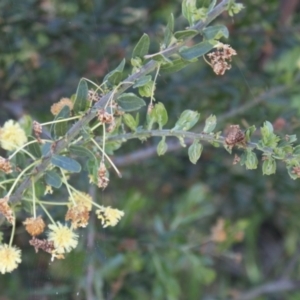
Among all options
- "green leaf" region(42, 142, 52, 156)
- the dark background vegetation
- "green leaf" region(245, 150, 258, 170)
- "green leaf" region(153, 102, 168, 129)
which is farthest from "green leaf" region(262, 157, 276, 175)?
the dark background vegetation

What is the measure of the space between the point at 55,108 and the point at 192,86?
2.64 feet

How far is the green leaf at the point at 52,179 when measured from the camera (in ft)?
2.38

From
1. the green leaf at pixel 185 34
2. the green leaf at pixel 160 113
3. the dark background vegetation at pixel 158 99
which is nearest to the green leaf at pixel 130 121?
the green leaf at pixel 160 113

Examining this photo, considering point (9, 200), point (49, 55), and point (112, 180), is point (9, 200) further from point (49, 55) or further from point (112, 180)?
point (112, 180)

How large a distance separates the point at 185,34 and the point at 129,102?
0.10 metres

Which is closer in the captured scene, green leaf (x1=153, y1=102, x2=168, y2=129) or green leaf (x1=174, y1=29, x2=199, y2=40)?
green leaf (x1=174, y1=29, x2=199, y2=40)

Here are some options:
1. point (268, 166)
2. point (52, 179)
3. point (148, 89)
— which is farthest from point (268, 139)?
point (52, 179)

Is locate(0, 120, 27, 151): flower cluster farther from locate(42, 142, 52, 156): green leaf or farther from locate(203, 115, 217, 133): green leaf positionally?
locate(203, 115, 217, 133): green leaf

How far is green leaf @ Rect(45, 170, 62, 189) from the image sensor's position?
724 millimetres

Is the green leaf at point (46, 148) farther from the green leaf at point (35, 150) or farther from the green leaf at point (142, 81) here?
the green leaf at point (142, 81)

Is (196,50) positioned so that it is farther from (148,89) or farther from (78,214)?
(78,214)

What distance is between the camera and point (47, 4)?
63.2 inches

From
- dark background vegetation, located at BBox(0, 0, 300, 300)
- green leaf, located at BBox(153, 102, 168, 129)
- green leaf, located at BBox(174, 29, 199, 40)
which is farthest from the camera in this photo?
dark background vegetation, located at BBox(0, 0, 300, 300)

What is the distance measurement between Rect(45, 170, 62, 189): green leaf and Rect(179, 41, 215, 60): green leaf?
0.61 ft
